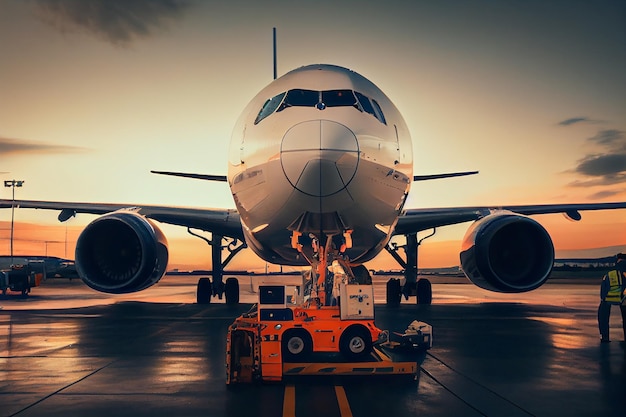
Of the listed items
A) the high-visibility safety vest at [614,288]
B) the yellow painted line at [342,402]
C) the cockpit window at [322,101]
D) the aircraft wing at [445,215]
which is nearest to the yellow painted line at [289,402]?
the yellow painted line at [342,402]

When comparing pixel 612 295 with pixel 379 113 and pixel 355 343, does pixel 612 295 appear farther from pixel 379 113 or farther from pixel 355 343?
pixel 379 113

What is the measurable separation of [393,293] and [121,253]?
1141cm

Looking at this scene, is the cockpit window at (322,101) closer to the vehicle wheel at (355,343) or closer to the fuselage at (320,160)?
the fuselage at (320,160)

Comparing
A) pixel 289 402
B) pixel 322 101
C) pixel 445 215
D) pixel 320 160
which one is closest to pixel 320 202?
pixel 320 160

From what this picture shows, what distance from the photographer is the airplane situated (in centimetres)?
899

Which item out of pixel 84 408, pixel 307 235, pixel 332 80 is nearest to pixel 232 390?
pixel 84 408

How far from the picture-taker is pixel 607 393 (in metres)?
7.34

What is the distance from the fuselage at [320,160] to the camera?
8.86m

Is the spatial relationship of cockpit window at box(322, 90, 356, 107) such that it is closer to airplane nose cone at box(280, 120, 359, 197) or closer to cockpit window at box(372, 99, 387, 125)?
cockpit window at box(372, 99, 387, 125)

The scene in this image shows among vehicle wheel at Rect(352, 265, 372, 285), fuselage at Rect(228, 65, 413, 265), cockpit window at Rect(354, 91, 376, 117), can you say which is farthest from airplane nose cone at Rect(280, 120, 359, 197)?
vehicle wheel at Rect(352, 265, 372, 285)

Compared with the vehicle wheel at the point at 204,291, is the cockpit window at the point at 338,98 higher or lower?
higher

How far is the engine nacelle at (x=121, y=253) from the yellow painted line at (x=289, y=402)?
6083 mm

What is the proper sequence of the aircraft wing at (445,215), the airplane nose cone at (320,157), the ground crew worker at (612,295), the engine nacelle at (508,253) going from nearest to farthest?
the airplane nose cone at (320,157) → the ground crew worker at (612,295) → the engine nacelle at (508,253) → the aircraft wing at (445,215)

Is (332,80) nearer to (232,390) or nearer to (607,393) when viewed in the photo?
(232,390)
